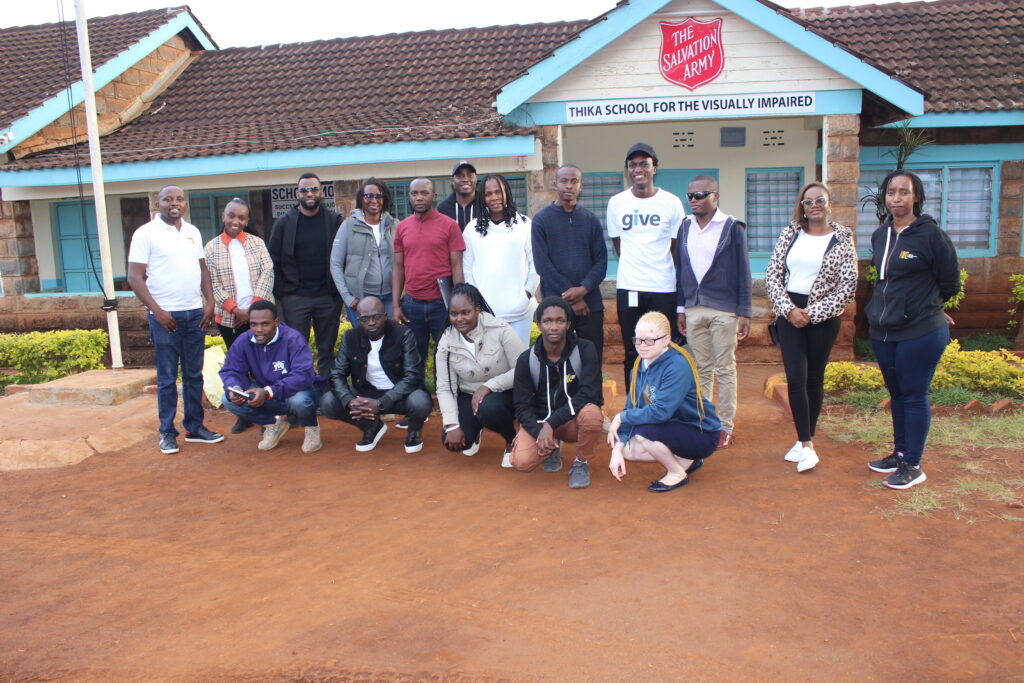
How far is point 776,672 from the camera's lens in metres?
3.13

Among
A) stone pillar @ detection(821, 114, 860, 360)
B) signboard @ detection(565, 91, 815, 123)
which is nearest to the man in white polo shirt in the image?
signboard @ detection(565, 91, 815, 123)

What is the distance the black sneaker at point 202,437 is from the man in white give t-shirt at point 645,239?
132 inches

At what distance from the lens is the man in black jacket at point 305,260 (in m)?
6.73

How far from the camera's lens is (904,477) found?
16.5ft

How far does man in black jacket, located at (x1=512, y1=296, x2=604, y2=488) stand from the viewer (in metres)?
5.32

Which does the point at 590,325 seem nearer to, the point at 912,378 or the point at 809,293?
the point at 809,293

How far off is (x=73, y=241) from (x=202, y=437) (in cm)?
829

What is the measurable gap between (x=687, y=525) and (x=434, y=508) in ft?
4.87

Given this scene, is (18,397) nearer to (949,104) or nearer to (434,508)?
(434,508)

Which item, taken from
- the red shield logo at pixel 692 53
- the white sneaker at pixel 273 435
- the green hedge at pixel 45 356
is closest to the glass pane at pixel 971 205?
the red shield logo at pixel 692 53

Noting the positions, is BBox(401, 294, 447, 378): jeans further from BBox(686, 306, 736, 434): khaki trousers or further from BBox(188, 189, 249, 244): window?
BBox(188, 189, 249, 244): window

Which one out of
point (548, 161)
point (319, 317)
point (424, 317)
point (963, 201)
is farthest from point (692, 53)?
point (319, 317)

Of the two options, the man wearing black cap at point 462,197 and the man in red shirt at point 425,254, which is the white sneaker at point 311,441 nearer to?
the man in red shirt at point 425,254

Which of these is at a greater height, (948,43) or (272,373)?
(948,43)
